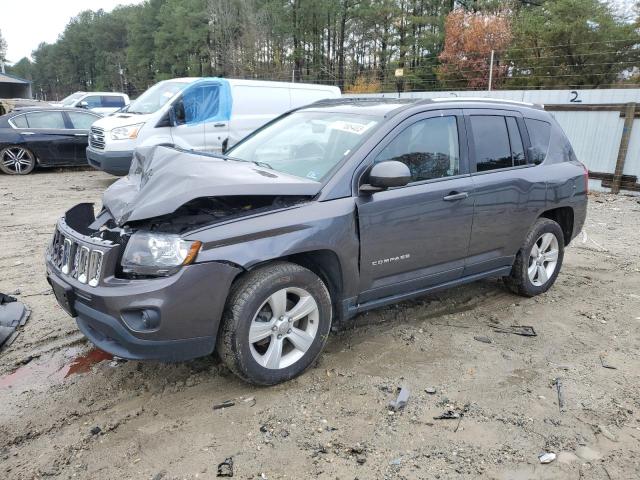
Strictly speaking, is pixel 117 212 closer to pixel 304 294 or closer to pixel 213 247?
pixel 213 247

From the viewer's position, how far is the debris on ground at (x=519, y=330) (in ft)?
A: 13.4

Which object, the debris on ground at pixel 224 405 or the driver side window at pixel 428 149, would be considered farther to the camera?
the driver side window at pixel 428 149

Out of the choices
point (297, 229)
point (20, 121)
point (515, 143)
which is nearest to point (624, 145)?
point (515, 143)

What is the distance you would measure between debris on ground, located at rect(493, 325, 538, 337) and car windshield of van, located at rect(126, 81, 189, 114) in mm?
7902

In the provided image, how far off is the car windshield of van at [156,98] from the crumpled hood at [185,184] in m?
6.96

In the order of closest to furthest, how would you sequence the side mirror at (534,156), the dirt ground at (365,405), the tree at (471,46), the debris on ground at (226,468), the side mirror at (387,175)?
1. the debris on ground at (226,468)
2. the dirt ground at (365,405)
3. the side mirror at (387,175)
4. the side mirror at (534,156)
5. the tree at (471,46)

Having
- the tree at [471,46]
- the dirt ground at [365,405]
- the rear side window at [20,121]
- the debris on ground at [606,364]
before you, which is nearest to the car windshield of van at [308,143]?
the dirt ground at [365,405]

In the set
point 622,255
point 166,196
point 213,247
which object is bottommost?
point 622,255

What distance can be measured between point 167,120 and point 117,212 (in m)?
6.82

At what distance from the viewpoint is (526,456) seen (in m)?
2.63

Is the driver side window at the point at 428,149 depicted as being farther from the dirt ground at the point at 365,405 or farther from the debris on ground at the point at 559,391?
the debris on ground at the point at 559,391

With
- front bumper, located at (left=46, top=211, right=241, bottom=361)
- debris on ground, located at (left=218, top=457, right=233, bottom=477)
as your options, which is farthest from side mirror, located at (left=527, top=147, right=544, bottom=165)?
debris on ground, located at (left=218, top=457, right=233, bottom=477)

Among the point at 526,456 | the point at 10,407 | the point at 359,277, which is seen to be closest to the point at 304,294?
the point at 359,277

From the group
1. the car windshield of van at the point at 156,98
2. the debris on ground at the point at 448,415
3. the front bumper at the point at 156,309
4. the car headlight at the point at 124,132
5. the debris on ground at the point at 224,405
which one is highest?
the car windshield of van at the point at 156,98
